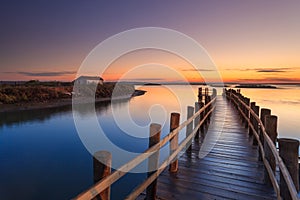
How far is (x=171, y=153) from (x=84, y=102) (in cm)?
3642

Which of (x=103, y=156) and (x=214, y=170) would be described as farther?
(x=214, y=170)

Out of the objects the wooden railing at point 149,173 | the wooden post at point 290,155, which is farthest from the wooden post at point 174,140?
the wooden post at point 290,155

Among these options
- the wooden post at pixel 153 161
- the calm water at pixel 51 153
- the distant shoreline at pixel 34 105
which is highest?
the wooden post at pixel 153 161

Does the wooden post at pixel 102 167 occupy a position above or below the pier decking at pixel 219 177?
above

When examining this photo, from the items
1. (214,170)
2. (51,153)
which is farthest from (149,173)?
(51,153)

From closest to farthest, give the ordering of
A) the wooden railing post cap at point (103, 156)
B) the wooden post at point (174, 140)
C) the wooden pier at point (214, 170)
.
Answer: the wooden railing post cap at point (103, 156) < the wooden pier at point (214, 170) < the wooden post at point (174, 140)

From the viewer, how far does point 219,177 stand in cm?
393

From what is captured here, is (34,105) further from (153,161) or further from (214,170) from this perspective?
(153,161)

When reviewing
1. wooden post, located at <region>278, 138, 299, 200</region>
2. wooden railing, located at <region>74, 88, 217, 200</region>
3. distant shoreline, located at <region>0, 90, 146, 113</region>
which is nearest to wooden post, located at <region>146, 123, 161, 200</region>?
wooden railing, located at <region>74, 88, 217, 200</region>

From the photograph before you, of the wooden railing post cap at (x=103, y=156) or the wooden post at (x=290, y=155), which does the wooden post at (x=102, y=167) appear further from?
the wooden post at (x=290, y=155)

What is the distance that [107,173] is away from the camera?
5.75 ft

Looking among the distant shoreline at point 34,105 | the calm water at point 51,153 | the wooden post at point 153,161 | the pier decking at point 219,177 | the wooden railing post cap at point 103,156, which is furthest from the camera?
the distant shoreline at point 34,105

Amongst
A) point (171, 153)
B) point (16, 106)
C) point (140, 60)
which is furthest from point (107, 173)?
point (140, 60)

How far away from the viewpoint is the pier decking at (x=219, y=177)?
3323 millimetres
